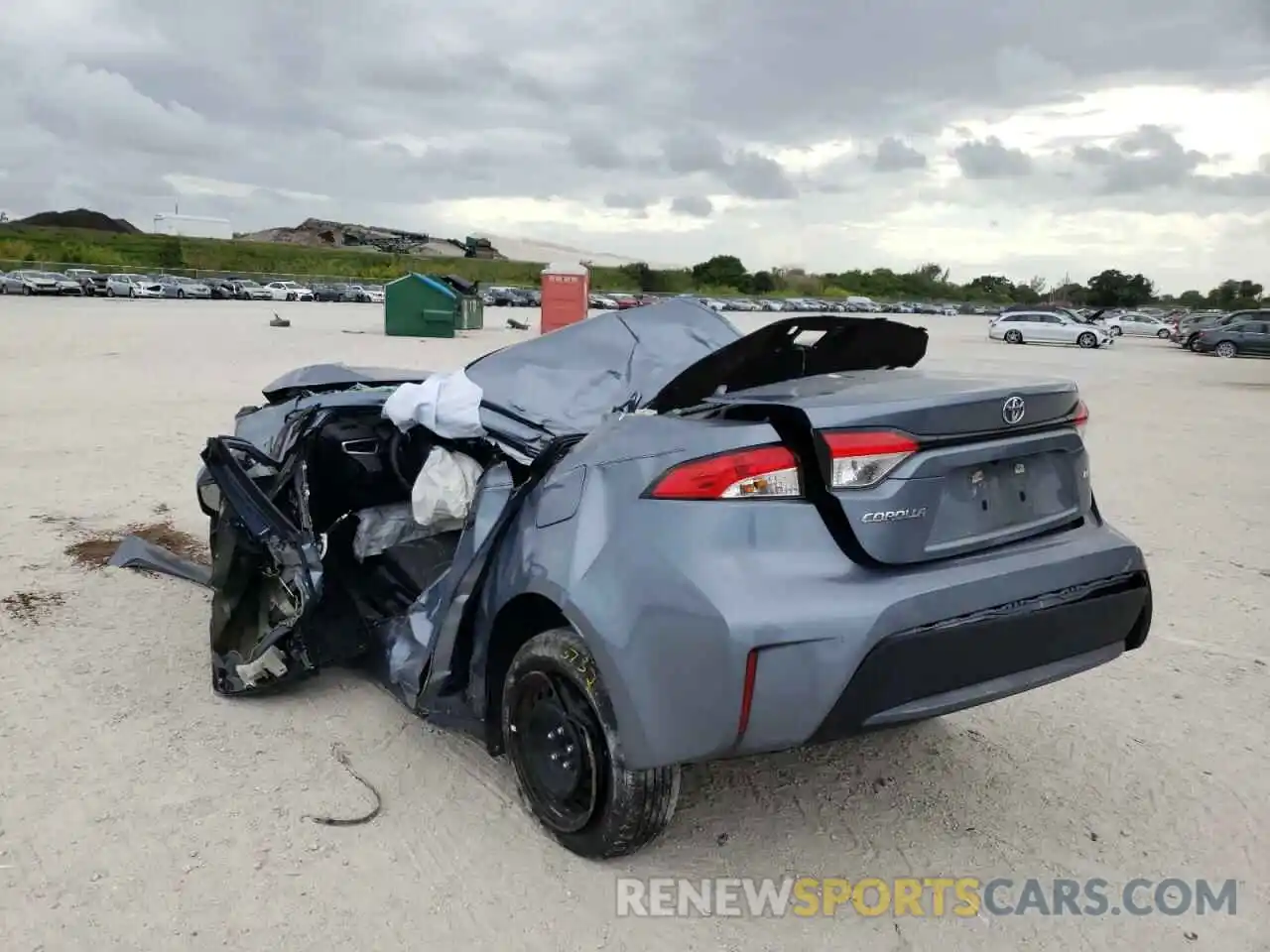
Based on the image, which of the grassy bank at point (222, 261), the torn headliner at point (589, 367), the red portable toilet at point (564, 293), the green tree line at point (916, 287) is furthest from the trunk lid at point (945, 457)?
the green tree line at point (916, 287)

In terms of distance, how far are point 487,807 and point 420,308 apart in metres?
27.9

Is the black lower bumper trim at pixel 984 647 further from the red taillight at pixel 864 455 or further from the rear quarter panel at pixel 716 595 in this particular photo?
the red taillight at pixel 864 455

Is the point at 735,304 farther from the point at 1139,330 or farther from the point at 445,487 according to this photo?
the point at 445,487

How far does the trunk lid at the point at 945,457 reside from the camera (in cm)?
255

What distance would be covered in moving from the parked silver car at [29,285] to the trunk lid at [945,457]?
53903mm

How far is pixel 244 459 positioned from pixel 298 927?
246 cm

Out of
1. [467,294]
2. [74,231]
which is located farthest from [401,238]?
[467,294]

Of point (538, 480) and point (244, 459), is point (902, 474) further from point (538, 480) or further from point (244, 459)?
point (244, 459)

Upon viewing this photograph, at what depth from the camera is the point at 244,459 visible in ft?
15.0

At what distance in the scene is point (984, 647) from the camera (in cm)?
262

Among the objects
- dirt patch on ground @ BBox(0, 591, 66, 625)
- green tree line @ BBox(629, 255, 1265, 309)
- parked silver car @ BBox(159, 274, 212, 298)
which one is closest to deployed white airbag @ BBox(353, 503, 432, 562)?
dirt patch on ground @ BBox(0, 591, 66, 625)

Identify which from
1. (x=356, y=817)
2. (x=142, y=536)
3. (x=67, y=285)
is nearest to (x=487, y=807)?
(x=356, y=817)

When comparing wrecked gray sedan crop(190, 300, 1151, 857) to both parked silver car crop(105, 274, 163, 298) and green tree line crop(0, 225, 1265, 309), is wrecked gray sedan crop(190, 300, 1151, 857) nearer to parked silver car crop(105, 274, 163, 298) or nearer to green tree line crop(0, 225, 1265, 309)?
parked silver car crop(105, 274, 163, 298)

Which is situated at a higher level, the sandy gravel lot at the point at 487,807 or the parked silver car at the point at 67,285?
the parked silver car at the point at 67,285
